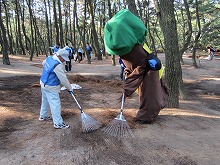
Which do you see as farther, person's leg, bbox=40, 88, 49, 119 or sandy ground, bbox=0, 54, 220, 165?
person's leg, bbox=40, 88, 49, 119

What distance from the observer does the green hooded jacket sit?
5.03 meters

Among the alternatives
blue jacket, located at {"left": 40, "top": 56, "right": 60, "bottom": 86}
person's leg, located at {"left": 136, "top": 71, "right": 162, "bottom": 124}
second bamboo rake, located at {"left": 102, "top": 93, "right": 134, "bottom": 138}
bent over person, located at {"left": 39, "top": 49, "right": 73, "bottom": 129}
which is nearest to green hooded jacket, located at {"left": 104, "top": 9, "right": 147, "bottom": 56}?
person's leg, located at {"left": 136, "top": 71, "right": 162, "bottom": 124}

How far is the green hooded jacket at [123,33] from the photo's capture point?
5.03 m

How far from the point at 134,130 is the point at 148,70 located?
1368 mm

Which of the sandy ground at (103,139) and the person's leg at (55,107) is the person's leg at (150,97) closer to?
the sandy ground at (103,139)

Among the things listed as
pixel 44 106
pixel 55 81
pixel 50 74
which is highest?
pixel 50 74

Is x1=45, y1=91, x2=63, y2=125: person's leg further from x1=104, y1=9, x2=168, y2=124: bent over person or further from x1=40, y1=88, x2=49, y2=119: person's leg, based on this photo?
x1=104, y1=9, x2=168, y2=124: bent over person

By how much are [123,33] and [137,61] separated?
84 cm

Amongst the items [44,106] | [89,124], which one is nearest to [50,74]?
[44,106]

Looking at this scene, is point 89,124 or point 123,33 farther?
point 89,124

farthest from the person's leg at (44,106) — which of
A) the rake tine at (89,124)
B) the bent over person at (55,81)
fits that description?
the rake tine at (89,124)

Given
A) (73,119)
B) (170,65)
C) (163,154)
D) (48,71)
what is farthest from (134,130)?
(170,65)

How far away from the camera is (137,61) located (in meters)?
5.60

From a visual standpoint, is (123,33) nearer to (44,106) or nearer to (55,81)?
(55,81)
